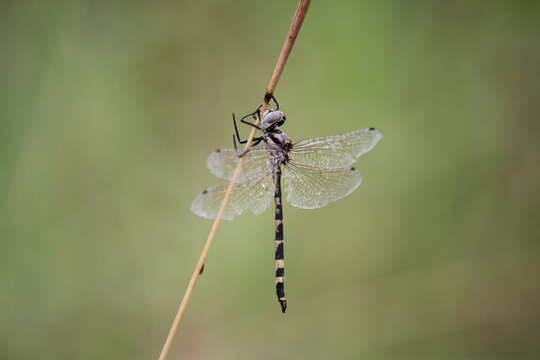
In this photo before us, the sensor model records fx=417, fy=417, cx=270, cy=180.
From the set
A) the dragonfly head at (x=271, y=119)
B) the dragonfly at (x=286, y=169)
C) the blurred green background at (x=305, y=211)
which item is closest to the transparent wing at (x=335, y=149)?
the dragonfly at (x=286, y=169)

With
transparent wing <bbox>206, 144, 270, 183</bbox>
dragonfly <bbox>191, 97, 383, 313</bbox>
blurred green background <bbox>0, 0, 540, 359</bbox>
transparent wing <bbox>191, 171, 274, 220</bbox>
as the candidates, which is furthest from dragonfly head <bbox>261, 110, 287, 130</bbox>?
blurred green background <bbox>0, 0, 540, 359</bbox>

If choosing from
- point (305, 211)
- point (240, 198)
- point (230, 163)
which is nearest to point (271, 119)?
point (230, 163)

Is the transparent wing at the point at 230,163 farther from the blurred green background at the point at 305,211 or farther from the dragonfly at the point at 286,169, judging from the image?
the blurred green background at the point at 305,211

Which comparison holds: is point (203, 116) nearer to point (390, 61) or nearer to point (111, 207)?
point (111, 207)

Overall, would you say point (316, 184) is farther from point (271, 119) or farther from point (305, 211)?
point (305, 211)

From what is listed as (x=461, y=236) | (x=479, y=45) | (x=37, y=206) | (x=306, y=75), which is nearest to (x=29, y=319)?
(x=37, y=206)

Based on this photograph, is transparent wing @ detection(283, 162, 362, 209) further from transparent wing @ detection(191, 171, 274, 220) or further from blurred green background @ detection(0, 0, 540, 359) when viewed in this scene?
blurred green background @ detection(0, 0, 540, 359)
